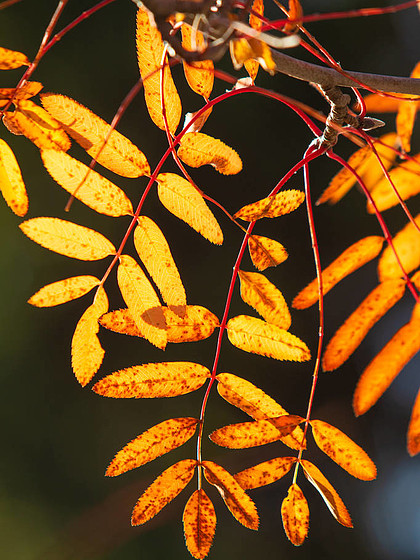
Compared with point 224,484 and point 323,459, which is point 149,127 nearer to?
point 323,459

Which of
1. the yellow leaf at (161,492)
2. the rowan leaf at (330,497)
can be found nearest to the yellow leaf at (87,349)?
the yellow leaf at (161,492)

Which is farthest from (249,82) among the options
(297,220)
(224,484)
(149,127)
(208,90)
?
(149,127)

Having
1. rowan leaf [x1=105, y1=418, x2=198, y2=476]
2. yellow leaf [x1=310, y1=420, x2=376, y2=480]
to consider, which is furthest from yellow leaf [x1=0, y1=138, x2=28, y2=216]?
yellow leaf [x1=310, y1=420, x2=376, y2=480]

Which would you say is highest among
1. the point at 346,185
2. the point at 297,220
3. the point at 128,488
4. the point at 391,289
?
the point at 297,220

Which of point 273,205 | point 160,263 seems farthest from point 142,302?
point 273,205

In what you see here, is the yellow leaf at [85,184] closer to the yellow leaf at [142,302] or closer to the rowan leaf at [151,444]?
the yellow leaf at [142,302]
